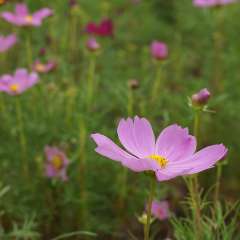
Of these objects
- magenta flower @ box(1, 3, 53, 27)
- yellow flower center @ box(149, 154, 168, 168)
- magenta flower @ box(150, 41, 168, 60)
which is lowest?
magenta flower @ box(150, 41, 168, 60)

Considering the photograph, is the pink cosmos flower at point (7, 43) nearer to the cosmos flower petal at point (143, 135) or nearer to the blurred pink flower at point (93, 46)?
the blurred pink flower at point (93, 46)

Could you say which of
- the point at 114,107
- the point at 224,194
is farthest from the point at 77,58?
the point at 224,194

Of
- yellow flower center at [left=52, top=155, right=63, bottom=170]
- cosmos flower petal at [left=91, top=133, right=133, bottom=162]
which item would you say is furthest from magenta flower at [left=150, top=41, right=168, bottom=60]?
cosmos flower petal at [left=91, top=133, right=133, bottom=162]

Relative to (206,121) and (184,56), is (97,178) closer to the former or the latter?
(206,121)

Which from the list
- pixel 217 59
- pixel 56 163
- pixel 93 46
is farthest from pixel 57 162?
pixel 217 59

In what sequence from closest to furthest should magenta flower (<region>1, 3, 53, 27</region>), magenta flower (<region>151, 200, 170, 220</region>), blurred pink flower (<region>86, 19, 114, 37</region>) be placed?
magenta flower (<region>151, 200, 170, 220</region>) < magenta flower (<region>1, 3, 53, 27</region>) < blurred pink flower (<region>86, 19, 114, 37</region>)

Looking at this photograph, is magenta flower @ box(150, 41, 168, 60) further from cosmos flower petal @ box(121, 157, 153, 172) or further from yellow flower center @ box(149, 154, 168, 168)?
cosmos flower petal @ box(121, 157, 153, 172)

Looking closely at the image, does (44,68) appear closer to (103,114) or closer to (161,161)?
(103,114)
